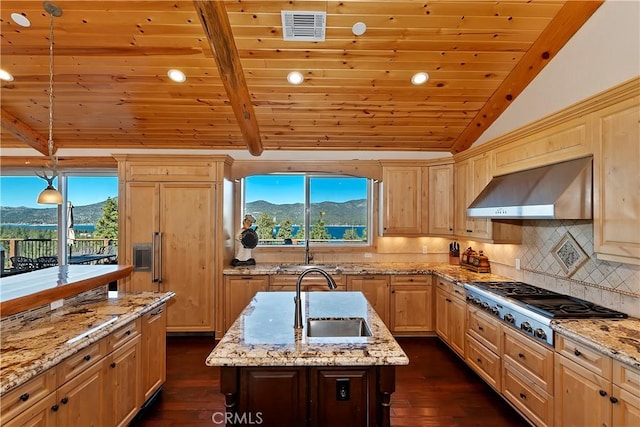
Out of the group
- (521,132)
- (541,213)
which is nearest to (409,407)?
(541,213)

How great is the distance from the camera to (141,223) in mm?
4145

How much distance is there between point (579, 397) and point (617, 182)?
1394 millimetres

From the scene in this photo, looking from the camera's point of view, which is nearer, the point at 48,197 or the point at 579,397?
the point at 579,397

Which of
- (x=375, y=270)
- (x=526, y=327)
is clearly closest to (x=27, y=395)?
(x=526, y=327)

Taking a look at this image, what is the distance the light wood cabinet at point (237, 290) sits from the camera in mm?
4172

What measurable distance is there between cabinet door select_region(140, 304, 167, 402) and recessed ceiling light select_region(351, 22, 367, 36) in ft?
9.99

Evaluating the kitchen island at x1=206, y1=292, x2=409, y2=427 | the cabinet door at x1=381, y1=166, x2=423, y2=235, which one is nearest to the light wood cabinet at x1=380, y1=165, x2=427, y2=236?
the cabinet door at x1=381, y1=166, x2=423, y2=235

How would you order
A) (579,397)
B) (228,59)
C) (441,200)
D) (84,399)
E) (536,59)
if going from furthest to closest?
(441,200) < (536,59) < (228,59) < (579,397) < (84,399)

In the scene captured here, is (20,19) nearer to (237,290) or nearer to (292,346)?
(237,290)

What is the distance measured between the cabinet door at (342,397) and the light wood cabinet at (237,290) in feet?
8.50

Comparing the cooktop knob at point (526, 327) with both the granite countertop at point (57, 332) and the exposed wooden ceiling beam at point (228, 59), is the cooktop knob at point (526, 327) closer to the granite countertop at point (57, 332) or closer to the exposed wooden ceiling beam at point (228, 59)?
the granite countertop at point (57, 332)

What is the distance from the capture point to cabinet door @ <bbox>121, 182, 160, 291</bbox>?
13.6ft

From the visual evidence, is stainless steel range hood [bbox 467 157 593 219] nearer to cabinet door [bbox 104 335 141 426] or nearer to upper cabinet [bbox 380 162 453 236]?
upper cabinet [bbox 380 162 453 236]

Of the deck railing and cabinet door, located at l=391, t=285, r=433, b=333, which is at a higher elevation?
the deck railing
